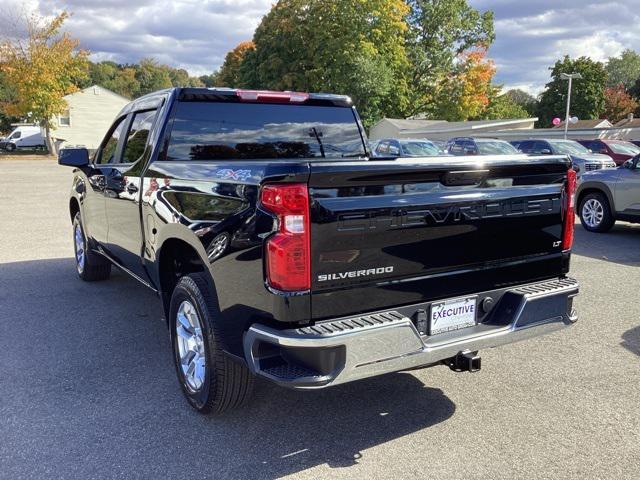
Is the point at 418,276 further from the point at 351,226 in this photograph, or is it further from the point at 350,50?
the point at 350,50

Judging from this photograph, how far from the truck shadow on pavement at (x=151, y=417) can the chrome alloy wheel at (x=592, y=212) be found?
316 inches

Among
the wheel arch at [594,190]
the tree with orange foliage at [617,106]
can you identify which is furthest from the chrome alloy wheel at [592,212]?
the tree with orange foliage at [617,106]

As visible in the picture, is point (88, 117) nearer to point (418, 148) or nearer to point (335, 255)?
point (418, 148)

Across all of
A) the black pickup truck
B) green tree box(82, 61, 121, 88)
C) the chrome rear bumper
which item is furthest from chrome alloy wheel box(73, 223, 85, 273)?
green tree box(82, 61, 121, 88)

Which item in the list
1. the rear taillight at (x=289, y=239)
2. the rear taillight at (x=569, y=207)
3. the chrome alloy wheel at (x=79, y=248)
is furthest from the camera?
the chrome alloy wheel at (x=79, y=248)

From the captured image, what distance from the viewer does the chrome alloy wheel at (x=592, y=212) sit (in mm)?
10742

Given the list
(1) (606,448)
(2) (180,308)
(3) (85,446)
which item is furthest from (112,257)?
(1) (606,448)

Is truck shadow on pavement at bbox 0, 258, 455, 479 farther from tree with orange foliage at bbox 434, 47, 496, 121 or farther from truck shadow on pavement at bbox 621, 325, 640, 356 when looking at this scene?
tree with orange foliage at bbox 434, 47, 496, 121

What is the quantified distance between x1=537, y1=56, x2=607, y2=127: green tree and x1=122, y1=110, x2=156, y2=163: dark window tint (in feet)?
243

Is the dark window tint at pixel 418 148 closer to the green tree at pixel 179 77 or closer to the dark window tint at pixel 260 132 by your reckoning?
the dark window tint at pixel 260 132

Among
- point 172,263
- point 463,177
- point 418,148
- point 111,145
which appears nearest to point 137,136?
point 111,145

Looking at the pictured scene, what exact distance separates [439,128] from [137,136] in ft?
143

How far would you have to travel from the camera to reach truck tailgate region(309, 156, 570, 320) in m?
2.84

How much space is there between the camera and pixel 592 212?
35.8ft
